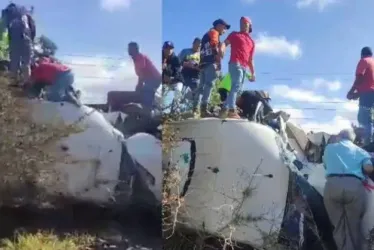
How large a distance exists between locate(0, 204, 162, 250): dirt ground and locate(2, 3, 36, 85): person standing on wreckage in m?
0.91

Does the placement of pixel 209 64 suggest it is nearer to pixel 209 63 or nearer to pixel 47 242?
pixel 209 63

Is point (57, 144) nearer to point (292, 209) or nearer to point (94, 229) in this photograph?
point (94, 229)

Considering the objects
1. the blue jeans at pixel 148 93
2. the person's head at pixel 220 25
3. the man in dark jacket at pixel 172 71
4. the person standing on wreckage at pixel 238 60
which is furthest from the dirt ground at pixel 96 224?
the person's head at pixel 220 25

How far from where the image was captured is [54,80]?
4.84m

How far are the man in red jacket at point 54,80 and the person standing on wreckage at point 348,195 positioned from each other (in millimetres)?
1992

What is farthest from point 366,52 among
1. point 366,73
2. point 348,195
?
point 348,195

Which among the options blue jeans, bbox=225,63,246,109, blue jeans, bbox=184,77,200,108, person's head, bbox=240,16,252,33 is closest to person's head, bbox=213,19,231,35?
person's head, bbox=240,16,252,33

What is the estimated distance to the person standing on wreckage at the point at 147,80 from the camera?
16.3ft

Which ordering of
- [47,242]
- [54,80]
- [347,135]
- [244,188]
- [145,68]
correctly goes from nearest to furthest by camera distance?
[47,242] → [54,80] → [145,68] → [244,188] → [347,135]

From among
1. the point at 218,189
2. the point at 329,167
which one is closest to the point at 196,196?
the point at 218,189

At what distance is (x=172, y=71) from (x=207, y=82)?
275 millimetres

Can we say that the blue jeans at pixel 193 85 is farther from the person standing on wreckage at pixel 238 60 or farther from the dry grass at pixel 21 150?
the dry grass at pixel 21 150

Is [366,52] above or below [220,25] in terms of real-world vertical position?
below

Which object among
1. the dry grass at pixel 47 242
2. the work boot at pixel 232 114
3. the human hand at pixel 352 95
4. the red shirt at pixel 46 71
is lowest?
the dry grass at pixel 47 242
